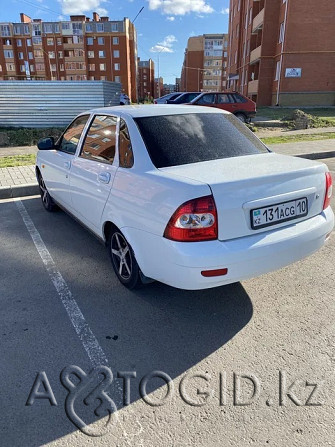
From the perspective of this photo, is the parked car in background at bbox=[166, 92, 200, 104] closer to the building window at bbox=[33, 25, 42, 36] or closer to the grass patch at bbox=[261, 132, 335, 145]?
the grass patch at bbox=[261, 132, 335, 145]

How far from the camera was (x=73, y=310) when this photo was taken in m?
2.93

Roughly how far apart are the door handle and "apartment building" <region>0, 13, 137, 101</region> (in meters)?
70.1

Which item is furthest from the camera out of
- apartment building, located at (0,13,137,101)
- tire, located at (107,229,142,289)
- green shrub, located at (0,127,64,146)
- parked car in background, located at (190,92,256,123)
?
apartment building, located at (0,13,137,101)

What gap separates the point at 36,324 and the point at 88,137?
208cm

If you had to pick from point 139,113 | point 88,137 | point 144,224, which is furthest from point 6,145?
point 144,224

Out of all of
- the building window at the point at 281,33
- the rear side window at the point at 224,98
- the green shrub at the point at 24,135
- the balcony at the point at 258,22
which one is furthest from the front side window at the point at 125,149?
the balcony at the point at 258,22

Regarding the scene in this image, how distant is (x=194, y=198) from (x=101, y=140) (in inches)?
64.5

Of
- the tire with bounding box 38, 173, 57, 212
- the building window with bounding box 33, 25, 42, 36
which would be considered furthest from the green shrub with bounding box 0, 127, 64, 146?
the building window with bounding box 33, 25, 42, 36

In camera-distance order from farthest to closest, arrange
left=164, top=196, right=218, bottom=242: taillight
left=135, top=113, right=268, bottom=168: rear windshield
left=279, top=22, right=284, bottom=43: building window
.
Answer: left=279, top=22, right=284, bottom=43: building window → left=135, top=113, right=268, bottom=168: rear windshield → left=164, top=196, right=218, bottom=242: taillight

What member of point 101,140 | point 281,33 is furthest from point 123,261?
point 281,33

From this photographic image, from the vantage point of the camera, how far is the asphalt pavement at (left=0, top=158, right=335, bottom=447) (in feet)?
6.10

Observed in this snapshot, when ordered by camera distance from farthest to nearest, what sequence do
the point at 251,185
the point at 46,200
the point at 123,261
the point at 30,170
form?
1. the point at 30,170
2. the point at 46,200
3. the point at 123,261
4. the point at 251,185

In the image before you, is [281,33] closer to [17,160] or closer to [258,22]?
[258,22]

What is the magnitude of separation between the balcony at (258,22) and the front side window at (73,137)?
3434 centimetres
